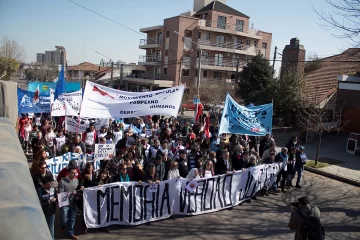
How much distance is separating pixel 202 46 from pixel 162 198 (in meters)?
43.7

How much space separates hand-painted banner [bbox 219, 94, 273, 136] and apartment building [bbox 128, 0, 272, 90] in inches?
1428

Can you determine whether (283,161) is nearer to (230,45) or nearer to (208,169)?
(208,169)

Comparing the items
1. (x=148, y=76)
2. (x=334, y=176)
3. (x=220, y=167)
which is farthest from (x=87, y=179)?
(x=148, y=76)

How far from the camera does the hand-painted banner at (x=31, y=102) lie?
14.9 m

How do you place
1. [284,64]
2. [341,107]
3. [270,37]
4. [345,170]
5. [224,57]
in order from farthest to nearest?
[270,37], [224,57], [284,64], [341,107], [345,170]

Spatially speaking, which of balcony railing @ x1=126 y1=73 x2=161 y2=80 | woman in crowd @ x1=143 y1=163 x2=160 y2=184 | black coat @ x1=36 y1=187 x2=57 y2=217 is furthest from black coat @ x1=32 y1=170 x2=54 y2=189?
balcony railing @ x1=126 y1=73 x2=161 y2=80

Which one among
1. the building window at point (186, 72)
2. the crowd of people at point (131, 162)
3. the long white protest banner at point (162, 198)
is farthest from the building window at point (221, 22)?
the long white protest banner at point (162, 198)

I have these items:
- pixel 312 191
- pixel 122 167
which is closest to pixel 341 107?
pixel 312 191

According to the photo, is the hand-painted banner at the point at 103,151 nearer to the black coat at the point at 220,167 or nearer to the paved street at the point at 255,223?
the paved street at the point at 255,223

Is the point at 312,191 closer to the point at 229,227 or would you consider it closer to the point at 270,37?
the point at 229,227

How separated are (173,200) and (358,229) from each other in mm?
4758

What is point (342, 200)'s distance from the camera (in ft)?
34.6

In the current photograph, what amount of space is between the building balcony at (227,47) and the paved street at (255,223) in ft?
136

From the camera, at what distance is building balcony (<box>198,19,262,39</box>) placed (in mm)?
49519
